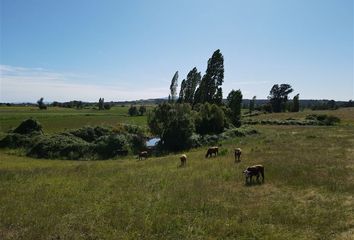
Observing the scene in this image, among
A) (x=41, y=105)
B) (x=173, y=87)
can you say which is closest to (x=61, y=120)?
(x=173, y=87)

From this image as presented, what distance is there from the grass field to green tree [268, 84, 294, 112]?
119 meters

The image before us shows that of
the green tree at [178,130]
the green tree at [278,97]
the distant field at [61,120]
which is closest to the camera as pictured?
the green tree at [178,130]

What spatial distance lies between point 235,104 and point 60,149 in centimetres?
4306

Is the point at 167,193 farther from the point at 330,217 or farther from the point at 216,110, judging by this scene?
the point at 216,110

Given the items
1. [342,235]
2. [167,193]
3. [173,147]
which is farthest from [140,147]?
[342,235]

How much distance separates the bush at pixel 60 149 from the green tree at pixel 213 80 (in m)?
35.4

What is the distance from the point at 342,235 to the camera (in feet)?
46.9

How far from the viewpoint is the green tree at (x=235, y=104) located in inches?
3240

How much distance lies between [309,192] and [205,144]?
36182 mm

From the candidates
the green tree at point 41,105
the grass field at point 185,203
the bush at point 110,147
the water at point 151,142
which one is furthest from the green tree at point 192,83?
the green tree at point 41,105

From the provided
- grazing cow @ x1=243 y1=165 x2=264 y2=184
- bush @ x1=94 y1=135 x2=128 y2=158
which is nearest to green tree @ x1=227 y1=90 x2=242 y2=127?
bush @ x1=94 y1=135 x2=128 y2=158

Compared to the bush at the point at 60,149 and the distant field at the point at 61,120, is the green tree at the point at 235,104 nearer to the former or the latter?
the distant field at the point at 61,120

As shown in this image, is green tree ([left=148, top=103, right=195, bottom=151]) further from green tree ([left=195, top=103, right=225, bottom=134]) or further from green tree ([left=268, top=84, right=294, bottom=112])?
green tree ([left=268, top=84, right=294, bottom=112])

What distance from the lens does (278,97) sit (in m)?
150
